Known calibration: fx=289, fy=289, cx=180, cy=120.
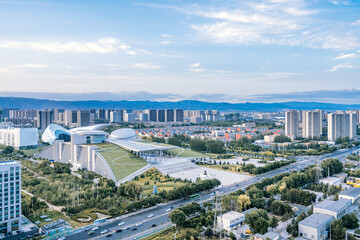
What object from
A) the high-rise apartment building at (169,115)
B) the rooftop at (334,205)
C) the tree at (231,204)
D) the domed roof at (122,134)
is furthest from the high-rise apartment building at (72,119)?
the rooftop at (334,205)

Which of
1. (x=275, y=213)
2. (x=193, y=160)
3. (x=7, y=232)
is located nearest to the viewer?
(x=7, y=232)

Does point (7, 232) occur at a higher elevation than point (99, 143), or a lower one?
lower

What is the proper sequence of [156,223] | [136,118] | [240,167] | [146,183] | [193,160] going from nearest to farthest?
[156,223] < [146,183] < [240,167] < [193,160] < [136,118]

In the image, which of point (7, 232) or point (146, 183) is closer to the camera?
point (7, 232)

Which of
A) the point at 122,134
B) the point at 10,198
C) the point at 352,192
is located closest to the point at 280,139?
the point at 122,134

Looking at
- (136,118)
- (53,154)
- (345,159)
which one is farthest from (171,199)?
(136,118)

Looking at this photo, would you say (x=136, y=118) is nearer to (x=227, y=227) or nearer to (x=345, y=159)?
(x=345, y=159)

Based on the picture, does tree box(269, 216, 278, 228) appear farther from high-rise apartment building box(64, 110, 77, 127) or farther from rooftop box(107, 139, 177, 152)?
high-rise apartment building box(64, 110, 77, 127)
